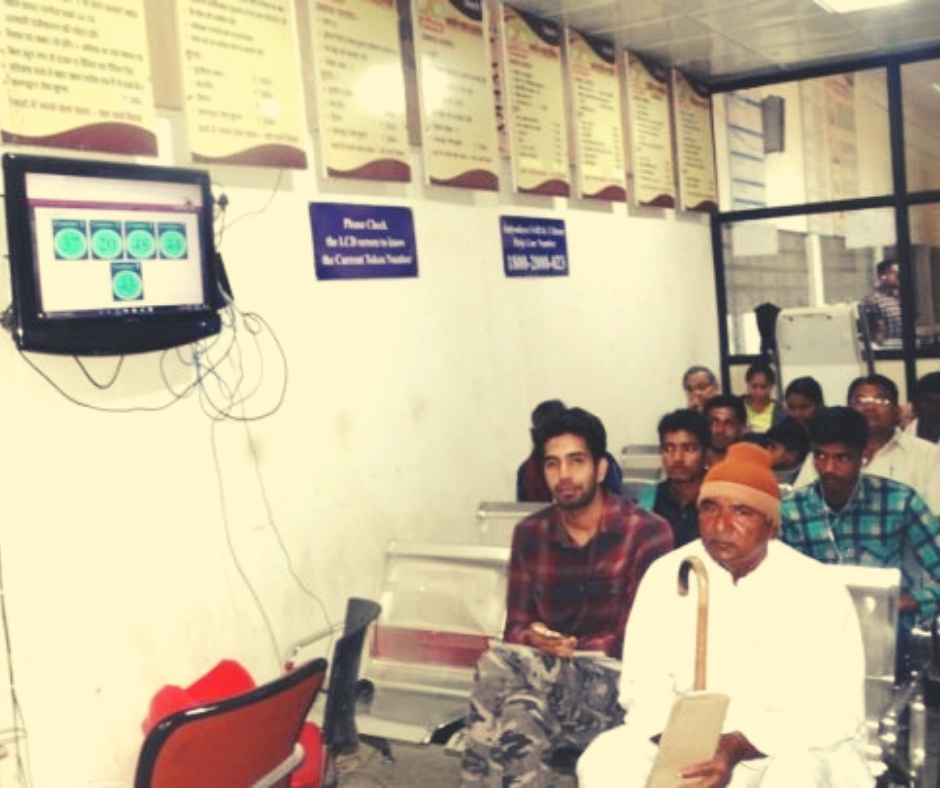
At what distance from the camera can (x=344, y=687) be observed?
256cm

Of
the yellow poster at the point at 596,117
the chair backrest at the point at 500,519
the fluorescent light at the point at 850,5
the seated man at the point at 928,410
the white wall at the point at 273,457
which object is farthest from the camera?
the yellow poster at the point at 596,117

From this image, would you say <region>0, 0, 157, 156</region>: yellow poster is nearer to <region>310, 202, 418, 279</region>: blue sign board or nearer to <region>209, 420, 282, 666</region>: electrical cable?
<region>310, 202, 418, 279</region>: blue sign board

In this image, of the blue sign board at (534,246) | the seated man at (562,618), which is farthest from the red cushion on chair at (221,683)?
the blue sign board at (534,246)

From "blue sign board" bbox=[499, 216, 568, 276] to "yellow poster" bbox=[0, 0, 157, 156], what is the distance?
2.10 meters

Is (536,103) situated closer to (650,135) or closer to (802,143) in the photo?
(650,135)

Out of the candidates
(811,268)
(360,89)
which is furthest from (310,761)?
(811,268)

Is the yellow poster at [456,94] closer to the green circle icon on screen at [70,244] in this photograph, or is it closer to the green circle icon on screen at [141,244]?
the green circle icon on screen at [141,244]

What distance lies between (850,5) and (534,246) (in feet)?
6.76

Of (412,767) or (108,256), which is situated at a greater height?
(108,256)

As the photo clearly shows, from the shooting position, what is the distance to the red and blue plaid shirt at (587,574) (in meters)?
3.00

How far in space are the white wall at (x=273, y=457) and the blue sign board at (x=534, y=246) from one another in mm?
59

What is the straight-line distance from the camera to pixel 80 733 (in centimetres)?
298

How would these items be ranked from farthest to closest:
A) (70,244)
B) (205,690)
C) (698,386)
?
(698,386) → (205,690) → (70,244)

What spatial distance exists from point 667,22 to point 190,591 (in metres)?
3.82
